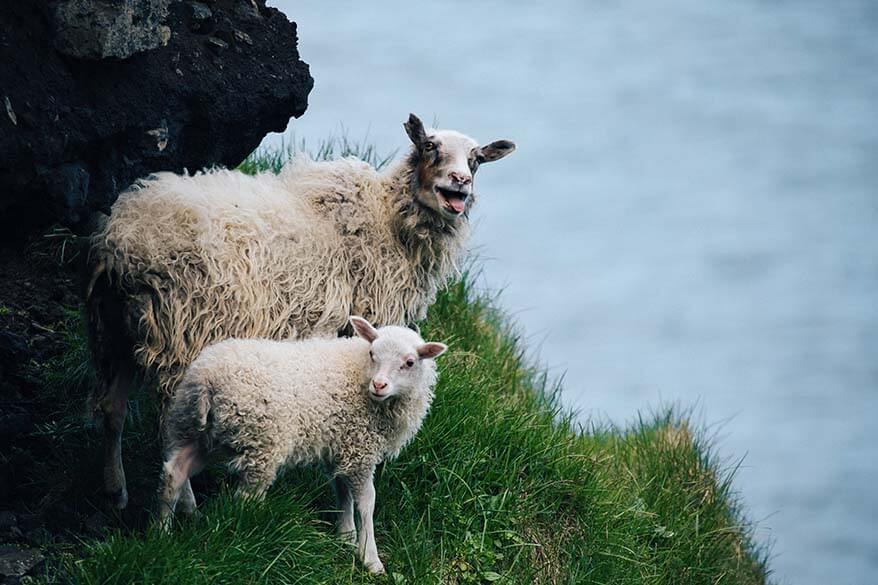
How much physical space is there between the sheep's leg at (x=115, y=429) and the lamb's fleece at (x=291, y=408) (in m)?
0.78

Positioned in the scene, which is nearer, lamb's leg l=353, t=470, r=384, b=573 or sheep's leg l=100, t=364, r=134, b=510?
lamb's leg l=353, t=470, r=384, b=573

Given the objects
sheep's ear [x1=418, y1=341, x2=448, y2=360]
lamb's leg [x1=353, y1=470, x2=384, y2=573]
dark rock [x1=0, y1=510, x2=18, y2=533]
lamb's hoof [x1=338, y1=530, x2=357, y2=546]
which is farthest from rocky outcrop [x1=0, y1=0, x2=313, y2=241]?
lamb's hoof [x1=338, y1=530, x2=357, y2=546]

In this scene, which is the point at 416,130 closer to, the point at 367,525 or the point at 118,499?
the point at 367,525

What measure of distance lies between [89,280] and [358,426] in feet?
5.28

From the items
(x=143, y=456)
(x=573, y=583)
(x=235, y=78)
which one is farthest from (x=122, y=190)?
(x=573, y=583)

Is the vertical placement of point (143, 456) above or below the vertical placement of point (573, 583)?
below

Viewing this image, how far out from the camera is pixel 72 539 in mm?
6402

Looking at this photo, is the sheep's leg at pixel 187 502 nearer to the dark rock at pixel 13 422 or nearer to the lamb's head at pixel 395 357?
the lamb's head at pixel 395 357

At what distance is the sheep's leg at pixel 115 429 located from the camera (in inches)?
255

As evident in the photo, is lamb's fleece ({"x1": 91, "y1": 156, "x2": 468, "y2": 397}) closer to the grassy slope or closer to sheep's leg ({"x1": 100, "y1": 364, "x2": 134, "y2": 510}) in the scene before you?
sheep's leg ({"x1": 100, "y1": 364, "x2": 134, "y2": 510})

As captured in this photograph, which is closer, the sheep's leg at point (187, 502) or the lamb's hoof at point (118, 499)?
the sheep's leg at point (187, 502)

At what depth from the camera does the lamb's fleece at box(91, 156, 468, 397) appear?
618 centimetres

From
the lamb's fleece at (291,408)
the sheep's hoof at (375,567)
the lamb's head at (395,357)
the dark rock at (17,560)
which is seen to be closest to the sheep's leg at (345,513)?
the sheep's hoof at (375,567)

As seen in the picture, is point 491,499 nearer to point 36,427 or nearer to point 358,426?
point 358,426
